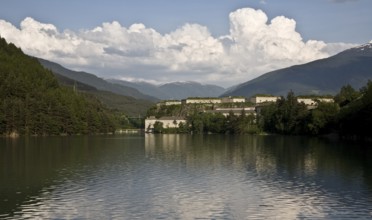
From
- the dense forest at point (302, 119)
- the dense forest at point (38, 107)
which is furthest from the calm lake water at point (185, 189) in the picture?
the dense forest at point (38, 107)

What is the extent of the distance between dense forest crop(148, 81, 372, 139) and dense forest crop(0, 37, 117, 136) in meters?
34.8

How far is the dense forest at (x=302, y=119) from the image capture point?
104 metres

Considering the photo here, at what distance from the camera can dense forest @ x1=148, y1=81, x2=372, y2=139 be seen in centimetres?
10358

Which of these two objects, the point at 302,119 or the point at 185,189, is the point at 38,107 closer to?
the point at 302,119

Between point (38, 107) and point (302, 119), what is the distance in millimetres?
69820

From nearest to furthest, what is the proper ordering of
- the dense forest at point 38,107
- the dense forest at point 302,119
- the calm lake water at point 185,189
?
the calm lake water at point 185,189 → the dense forest at point 302,119 → the dense forest at point 38,107

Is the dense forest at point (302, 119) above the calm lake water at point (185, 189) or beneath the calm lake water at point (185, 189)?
above

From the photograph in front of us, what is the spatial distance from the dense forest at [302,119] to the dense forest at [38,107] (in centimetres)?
3481

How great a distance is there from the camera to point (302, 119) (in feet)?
460

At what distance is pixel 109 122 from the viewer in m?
174

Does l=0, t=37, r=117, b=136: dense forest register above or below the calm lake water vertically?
above

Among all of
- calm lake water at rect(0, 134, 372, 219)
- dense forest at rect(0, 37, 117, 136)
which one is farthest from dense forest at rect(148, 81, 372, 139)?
calm lake water at rect(0, 134, 372, 219)

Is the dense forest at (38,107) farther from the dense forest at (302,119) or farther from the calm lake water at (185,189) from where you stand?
the calm lake water at (185,189)

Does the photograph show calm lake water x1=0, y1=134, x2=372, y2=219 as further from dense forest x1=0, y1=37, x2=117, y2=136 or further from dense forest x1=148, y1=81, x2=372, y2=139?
dense forest x1=0, y1=37, x2=117, y2=136
